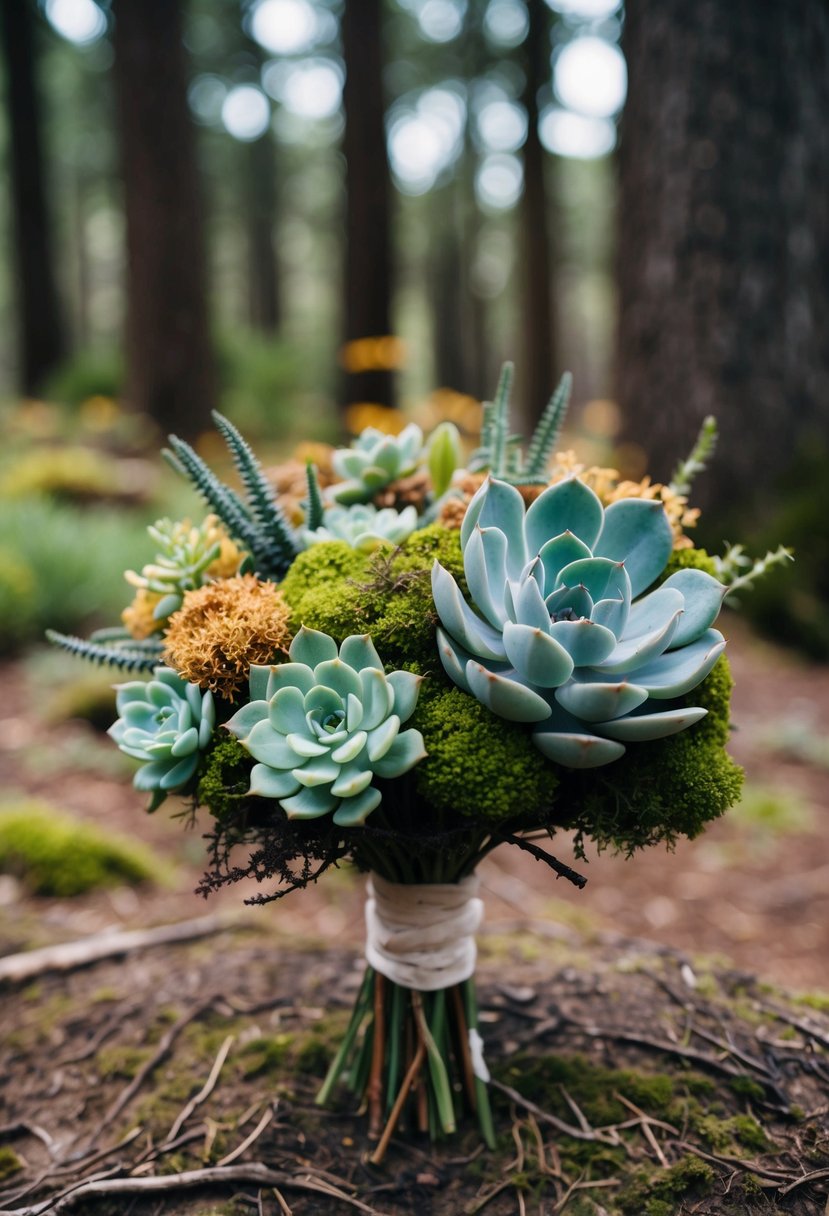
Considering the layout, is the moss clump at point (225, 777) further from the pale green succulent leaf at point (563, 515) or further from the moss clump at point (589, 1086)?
the moss clump at point (589, 1086)

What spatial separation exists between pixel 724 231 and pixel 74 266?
23.2 metres

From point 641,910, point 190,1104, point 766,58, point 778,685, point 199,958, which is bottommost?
point 641,910

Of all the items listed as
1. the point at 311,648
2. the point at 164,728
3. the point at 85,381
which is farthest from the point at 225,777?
the point at 85,381

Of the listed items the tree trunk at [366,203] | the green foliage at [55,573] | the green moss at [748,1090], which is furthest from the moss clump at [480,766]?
the tree trunk at [366,203]

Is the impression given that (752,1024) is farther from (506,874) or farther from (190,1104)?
(506,874)

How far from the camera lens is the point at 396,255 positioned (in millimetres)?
9562

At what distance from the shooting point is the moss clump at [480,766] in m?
1.10

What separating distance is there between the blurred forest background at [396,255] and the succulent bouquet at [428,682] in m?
3.28

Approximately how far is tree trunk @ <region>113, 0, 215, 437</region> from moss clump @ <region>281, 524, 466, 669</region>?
22.6 feet

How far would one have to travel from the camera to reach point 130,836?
3.47 metres

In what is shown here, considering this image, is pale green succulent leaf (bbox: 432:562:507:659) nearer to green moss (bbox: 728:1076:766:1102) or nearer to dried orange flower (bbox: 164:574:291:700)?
dried orange flower (bbox: 164:574:291:700)

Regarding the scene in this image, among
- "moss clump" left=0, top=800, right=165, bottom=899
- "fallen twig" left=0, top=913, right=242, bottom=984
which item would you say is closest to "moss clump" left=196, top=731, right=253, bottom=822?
"fallen twig" left=0, top=913, right=242, bottom=984

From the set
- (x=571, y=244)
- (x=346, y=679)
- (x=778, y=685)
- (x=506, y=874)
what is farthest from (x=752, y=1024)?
(x=571, y=244)

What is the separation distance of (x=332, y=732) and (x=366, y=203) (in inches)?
297
